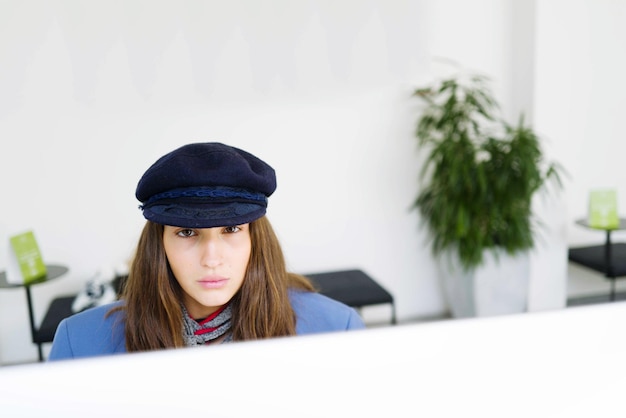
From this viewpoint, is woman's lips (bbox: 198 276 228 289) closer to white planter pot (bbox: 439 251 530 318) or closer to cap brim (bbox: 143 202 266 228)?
cap brim (bbox: 143 202 266 228)

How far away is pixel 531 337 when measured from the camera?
23 centimetres

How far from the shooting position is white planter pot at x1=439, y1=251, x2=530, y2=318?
2.15 m

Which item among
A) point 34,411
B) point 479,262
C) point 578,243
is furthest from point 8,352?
point 578,243

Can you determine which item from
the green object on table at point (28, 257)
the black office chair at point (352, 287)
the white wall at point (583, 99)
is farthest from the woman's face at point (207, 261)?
the white wall at point (583, 99)

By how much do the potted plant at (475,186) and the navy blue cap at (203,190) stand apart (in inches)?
67.0

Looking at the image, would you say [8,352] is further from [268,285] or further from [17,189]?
[268,285]

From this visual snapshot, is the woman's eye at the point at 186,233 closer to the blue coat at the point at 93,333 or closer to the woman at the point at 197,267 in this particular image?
the woman at the point at 197,267

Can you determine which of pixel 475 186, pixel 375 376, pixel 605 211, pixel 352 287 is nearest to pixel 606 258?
pixel 605 211

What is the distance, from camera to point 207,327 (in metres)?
0.43

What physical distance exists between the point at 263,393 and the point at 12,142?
0.78 m

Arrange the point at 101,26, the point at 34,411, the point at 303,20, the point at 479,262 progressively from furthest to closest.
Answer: the point at 479,262 → the point at 303,20 → the point at 101,26 → the point at 34,411

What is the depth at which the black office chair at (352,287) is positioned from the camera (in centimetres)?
138

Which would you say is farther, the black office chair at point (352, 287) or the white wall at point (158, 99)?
the black office chair at point (352, 287)

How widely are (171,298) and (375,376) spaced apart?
26 centimetres
